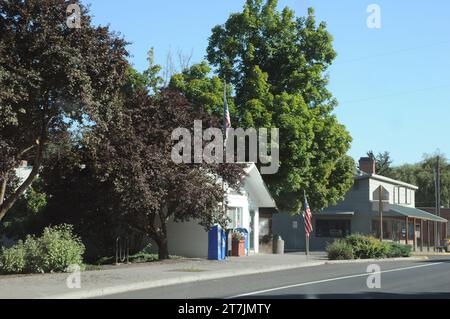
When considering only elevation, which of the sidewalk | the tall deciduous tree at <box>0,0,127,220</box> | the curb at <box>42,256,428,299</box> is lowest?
the curb at <box>42,256,428,299</box>

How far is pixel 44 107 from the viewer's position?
1684 cm

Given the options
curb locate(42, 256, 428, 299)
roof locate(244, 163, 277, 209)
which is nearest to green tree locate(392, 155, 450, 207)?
roof locate(244, 163, 277, 209)

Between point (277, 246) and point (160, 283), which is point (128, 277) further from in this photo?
point (277, 246)

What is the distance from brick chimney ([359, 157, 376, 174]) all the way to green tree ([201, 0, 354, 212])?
1659cm

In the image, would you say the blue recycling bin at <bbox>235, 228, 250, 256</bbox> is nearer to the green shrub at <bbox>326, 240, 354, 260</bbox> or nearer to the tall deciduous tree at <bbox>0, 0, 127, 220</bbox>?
the green shrub at <bbox>326, 240, 354, 260</bbox>

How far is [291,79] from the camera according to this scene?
34.6 metres

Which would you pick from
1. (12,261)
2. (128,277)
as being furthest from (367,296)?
(12,261)

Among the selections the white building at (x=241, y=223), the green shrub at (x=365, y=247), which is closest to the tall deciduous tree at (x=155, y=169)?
the white building at (x=241, y=223)

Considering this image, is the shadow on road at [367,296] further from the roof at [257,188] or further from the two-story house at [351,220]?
the two-story house at [351,220]

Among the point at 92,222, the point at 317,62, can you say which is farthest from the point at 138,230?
the point at 317,62

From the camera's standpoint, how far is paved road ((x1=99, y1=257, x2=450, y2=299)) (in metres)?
14.2

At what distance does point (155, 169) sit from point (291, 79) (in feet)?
49.8
